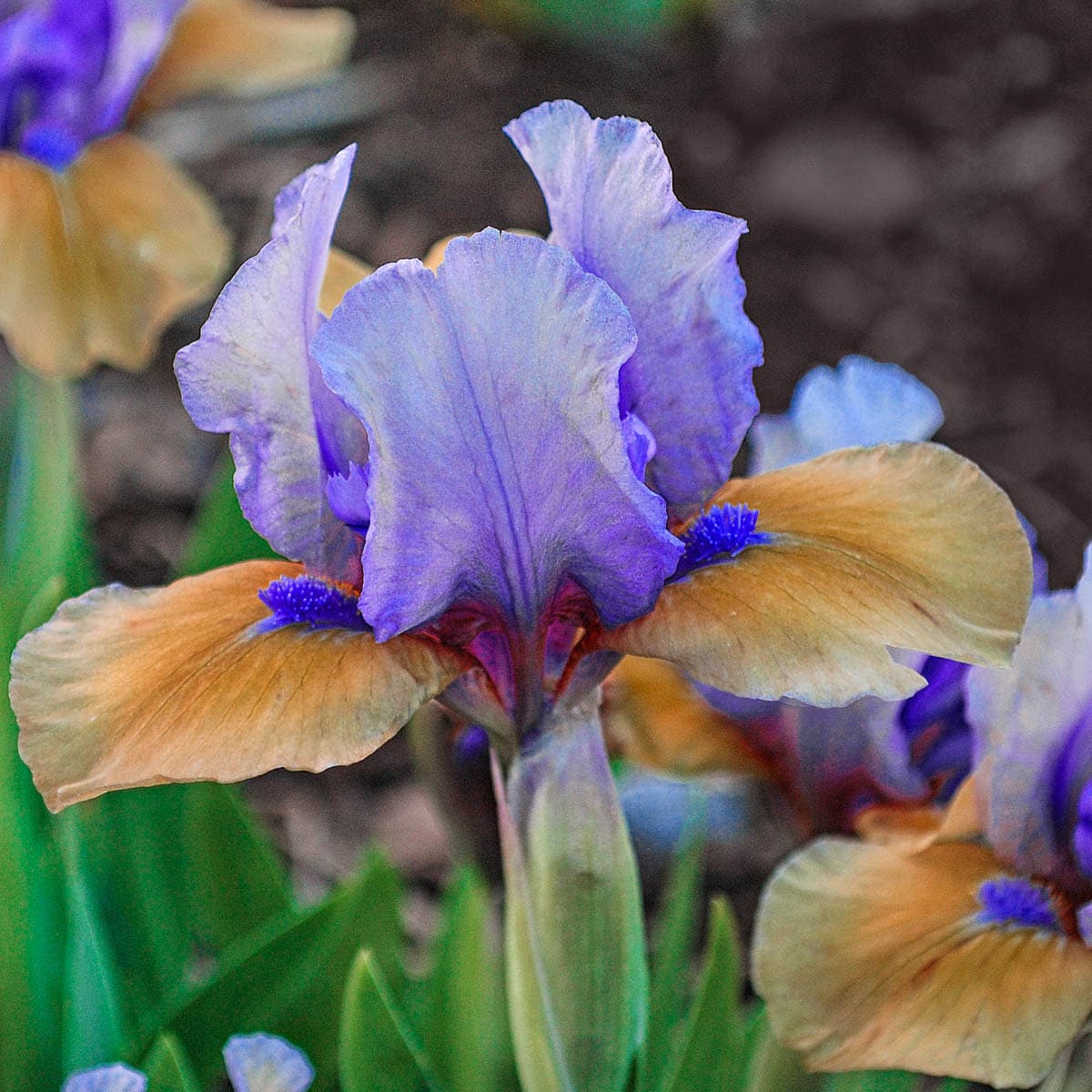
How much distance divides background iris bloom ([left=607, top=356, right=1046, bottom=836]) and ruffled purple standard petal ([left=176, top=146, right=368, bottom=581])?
29cm

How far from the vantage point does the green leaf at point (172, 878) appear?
43.6 inches

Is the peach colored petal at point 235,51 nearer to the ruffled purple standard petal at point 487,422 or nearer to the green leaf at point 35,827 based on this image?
the green leaf at point 35,827

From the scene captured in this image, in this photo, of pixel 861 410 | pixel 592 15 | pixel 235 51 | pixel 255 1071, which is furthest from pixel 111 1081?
pixel 592 15

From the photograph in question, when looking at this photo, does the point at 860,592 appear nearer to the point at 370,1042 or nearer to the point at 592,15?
the point at 370,1042

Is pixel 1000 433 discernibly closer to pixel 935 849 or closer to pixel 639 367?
pixel 935 849

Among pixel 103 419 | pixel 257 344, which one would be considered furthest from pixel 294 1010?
pixel 103 419

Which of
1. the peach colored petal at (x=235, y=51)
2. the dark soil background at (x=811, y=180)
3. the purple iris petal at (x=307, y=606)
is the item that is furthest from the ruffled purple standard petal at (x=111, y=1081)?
the dark soil background at (x=811, y=180)

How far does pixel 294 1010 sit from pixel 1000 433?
1.73 meters

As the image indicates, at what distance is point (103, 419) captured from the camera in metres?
2.28

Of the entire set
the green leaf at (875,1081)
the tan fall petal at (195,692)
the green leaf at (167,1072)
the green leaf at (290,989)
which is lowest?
the green leaf at (290,989)

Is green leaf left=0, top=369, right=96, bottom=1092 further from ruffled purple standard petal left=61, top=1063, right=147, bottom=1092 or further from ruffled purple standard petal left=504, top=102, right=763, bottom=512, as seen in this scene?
ruffled purple standard petal left=504, top=102, right=763, bottom=512

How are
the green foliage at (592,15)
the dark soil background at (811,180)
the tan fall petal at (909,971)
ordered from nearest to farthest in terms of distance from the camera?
the tan fall petal at (909,971)
the dark soil background at (811,180)
the green foliage at (592,15)

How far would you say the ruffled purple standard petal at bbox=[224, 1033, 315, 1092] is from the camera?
2.44 feet

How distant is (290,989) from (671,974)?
30 cm
